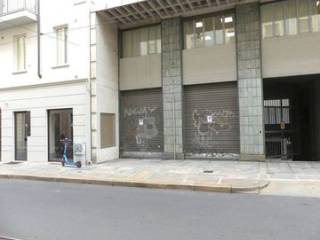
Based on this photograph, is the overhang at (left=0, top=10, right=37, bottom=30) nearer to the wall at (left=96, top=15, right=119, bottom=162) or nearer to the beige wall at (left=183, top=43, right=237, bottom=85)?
the wall at (left=96, top=15, right=119, bottom=162)

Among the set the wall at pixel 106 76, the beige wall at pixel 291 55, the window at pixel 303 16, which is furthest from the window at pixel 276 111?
the wall at pixel 106 76

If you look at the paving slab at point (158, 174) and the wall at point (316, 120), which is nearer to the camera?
the paving slab at point (158, 174)

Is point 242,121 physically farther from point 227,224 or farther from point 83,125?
point 227,224

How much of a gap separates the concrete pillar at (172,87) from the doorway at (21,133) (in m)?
6.84

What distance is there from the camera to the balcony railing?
17266mm

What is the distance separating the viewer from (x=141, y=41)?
17.4 m

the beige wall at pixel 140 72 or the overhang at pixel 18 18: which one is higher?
the overhang at pixel 18 18

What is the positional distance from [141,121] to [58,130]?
3.91m

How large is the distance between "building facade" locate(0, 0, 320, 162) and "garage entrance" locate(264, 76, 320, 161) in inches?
2.8

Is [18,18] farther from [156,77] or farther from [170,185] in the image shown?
[170,185]

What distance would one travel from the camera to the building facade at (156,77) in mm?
14633

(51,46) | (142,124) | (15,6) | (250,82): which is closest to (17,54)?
(15,6)

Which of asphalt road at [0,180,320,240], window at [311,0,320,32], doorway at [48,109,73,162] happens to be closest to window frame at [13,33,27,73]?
doorway at [48,109,73,162]

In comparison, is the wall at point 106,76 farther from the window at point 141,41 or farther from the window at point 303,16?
the window at point 303,16
